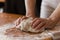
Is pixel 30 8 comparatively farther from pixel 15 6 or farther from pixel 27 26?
pixel 15 6

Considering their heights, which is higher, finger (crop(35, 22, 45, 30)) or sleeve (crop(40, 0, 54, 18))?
sleeve (crop(40, 0, 54, 18))

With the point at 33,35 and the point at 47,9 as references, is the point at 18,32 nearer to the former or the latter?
the point at 33,35

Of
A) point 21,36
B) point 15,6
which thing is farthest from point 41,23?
point 15,6

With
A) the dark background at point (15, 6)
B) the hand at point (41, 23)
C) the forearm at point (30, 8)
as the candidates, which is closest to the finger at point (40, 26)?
the hand at point (41, 23)

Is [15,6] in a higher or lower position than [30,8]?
lower

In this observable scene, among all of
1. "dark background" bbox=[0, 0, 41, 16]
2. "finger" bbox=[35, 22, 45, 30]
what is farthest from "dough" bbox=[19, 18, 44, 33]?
"dark background" bbox=[0, 0, 41, 16]

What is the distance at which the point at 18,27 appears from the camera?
0.95m

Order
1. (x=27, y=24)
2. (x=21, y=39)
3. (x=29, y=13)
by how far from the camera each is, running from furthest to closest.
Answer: (x=29, y=13) → (x=27, y=24) → (x=21, y=39)

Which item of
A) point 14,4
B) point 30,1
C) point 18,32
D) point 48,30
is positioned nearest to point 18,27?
point 18,32

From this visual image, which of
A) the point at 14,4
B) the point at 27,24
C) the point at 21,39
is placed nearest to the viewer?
the point at 21,39

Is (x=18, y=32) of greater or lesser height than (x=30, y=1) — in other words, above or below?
below

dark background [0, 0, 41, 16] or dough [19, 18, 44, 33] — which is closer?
dough [19, 18, 44, 33]

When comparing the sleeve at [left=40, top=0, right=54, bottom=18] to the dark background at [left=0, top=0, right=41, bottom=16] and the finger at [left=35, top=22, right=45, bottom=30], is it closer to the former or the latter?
the finger at [left=35, top=22, right=45, bottom=30]

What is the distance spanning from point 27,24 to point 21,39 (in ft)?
0.42
